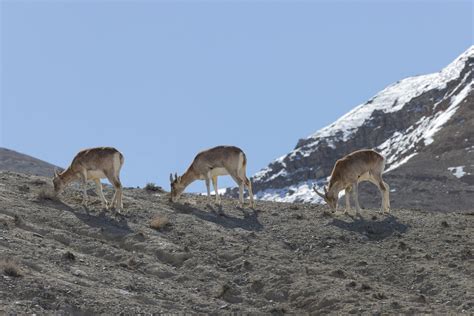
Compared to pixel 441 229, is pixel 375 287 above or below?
below

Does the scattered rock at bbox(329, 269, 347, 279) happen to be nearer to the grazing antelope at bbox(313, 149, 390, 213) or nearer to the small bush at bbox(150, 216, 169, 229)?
the small bush at bbox(150, 216, 169, 229)

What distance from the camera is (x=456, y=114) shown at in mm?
198500

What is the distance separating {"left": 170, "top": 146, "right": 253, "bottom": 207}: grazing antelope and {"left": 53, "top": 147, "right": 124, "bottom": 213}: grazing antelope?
447 cm

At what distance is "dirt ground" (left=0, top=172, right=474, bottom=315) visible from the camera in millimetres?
20703

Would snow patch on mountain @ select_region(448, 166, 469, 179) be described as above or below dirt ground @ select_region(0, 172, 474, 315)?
above

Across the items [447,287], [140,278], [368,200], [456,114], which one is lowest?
[140,278]

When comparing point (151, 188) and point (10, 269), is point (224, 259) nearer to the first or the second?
point (10, 269)

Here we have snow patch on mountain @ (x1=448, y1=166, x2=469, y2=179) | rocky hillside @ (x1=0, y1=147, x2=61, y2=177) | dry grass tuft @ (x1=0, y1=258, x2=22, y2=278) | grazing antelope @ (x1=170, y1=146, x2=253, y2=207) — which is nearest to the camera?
dry grass tuft @ (x1=0, y1=258, x2=22, y2=278)

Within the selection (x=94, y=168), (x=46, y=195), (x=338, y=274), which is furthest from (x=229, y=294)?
(x=94, y=168)

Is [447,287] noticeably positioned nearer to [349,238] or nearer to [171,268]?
[349,238]

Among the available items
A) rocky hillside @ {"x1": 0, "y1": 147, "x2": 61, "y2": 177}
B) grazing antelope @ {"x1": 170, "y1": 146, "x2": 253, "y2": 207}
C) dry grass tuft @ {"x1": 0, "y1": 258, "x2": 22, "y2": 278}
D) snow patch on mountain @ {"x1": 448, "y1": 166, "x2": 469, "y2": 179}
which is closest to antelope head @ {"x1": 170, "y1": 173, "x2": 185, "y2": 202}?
grazing antelope @ {"x1": 170, "y1": 146, "x2": 253, "y2": 207}

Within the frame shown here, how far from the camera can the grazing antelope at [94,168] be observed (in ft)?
107

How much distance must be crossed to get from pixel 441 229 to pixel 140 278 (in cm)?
1254

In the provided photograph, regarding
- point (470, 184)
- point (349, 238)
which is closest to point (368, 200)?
point (470, 184)
